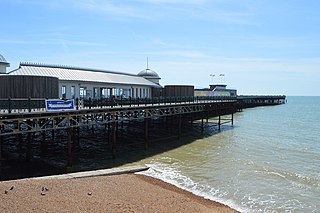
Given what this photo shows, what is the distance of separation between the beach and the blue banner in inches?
207

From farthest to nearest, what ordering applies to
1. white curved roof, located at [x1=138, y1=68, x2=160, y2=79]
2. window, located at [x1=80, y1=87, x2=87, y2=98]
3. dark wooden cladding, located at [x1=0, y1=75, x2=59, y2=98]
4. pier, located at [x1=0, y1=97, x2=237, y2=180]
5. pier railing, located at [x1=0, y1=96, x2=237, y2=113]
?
white curved roof, located at [x1=138, y1=68, x2=160, y2=79] < window, located at [x1=80, y1=87, x2=87, y2=98] < dark wooden cladding, located at [x1=0, y1=75, x2=59, y2=98] < pier, located at [x1=0, y1=97, x2=237, y2=180] < pier railing, located at [x1=0, y1=96, x2=237, y2=113]

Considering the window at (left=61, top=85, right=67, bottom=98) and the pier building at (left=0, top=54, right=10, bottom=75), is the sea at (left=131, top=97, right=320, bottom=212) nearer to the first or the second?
the window at (left=61, top=85, right=67, bottom=98)

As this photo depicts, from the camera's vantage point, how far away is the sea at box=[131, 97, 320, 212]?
17.8 meters

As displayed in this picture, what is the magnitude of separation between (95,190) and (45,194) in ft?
7.89

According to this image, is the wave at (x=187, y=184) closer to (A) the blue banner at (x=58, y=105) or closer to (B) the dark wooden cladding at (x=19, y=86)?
(A) the blue banner at (x=58, y=105)

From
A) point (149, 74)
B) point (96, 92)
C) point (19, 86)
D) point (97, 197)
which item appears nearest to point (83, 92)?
point (96, 92)

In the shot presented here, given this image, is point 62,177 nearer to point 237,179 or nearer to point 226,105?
point 237,179

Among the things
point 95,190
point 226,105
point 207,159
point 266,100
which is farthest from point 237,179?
point 266,100

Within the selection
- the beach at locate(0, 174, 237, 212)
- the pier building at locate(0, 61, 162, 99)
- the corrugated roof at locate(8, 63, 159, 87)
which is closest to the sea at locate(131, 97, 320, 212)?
the beach at locate(0, 174, 237, 212)

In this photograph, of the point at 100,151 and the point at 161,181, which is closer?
the point at 161,181

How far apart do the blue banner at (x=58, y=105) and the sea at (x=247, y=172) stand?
660cm

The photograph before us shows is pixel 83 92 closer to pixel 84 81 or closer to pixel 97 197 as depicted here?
pixel 84 81

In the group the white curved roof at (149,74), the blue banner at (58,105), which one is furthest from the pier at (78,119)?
the white curved roof at (149,74)

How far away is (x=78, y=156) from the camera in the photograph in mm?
26641
